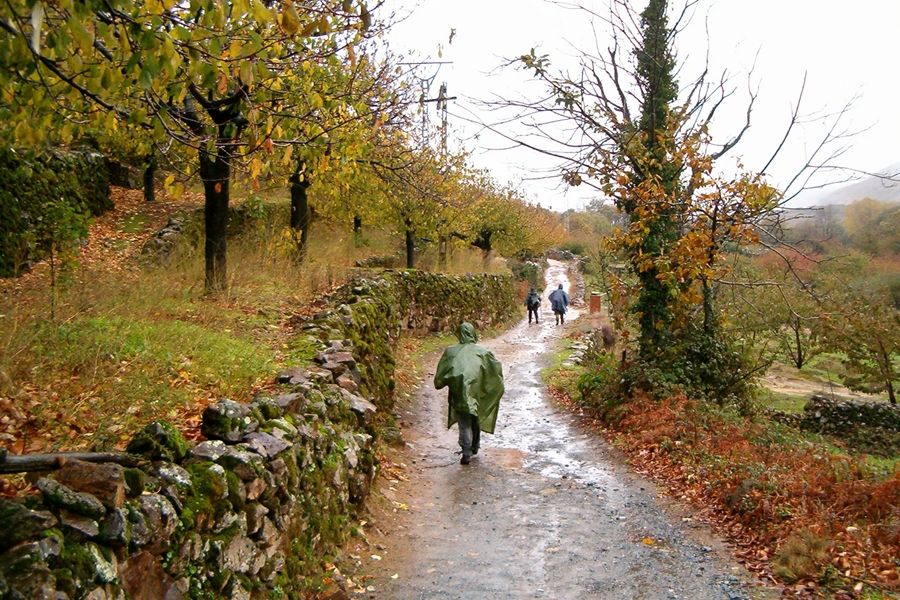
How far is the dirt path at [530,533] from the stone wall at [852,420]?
8.28 meters

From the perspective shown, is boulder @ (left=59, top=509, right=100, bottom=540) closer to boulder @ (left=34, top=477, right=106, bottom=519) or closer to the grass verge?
boulder @ (left=34, top=477, right=106, bottom=519)

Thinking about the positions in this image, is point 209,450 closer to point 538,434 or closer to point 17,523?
point 17,523

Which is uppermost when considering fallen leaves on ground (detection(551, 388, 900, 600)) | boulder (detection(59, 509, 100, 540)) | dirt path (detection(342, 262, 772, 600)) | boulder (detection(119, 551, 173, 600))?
boulder (detection(59, 509, 100, 540))

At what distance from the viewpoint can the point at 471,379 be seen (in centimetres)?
917

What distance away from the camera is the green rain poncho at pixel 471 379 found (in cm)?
912

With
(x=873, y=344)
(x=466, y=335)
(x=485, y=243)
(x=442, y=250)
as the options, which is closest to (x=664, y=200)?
(x=466, y=335)

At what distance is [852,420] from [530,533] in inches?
500

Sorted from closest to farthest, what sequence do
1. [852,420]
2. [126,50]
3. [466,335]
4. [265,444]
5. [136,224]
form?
[126,50] → [265,444] → [466,335] → [852,420] → [136,224]

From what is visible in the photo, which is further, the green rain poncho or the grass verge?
the green rain poncho

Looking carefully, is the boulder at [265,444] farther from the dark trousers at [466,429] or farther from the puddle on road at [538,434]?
the puddle on road at [538,434]

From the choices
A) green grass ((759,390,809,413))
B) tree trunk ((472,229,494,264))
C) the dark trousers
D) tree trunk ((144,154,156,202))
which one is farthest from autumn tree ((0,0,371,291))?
tree trunk ((472,229,494,264))

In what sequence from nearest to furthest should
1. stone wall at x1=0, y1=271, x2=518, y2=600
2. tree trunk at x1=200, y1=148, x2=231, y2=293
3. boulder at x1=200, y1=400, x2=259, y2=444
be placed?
stone wall at x1=0, y1=271, x2=518, y2=600 → boulder at x1=200, y1=400, x2=259, y2=444 → tree trunk at x1=200, y1=148, x2=231, y2=293

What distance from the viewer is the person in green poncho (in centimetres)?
913

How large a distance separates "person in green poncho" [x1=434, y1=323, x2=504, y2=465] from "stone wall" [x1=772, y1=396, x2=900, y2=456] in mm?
9367
